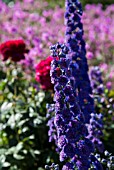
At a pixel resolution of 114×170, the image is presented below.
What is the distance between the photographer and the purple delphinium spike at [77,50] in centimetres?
325

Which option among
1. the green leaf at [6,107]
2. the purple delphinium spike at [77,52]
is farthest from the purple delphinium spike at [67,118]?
the green leaf at [6,107]

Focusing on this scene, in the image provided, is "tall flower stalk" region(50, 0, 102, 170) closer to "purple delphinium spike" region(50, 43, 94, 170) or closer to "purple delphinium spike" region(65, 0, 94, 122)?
"purple delphinium spike" region(50, 43, 94, 170)

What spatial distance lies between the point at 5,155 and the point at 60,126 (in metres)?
1.39

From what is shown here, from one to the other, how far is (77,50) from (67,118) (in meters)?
0.97

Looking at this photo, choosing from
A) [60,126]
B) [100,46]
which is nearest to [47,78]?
[60,126]

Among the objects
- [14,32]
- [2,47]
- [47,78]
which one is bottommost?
[47,78]

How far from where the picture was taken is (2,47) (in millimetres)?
3922

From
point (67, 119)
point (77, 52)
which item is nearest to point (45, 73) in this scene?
point (77, 52)

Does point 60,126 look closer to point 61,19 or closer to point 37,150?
point 37,150

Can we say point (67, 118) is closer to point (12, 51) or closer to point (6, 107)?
point (6, 107)

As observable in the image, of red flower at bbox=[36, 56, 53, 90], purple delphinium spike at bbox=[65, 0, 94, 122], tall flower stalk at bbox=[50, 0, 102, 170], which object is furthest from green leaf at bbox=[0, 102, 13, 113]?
tall flower stalk at bbox=[50, 0, 102, 170]

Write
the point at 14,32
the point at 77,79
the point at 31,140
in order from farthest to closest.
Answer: the point at 14,32 → the point at 31,140 → the point at 77,79

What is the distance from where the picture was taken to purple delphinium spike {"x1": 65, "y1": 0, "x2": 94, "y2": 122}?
325 cm

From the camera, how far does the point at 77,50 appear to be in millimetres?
3275
